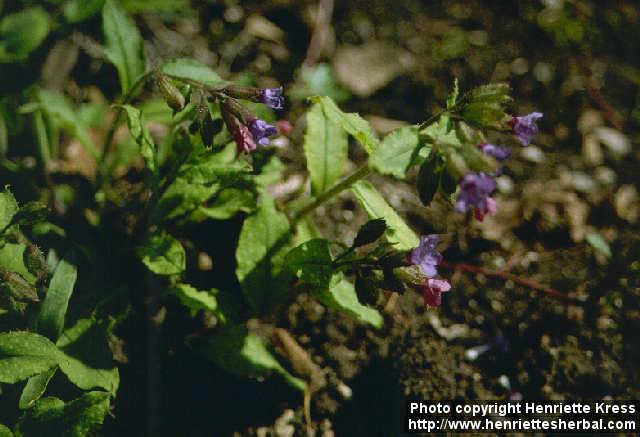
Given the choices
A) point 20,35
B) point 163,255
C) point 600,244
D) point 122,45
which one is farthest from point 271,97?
point 600,244

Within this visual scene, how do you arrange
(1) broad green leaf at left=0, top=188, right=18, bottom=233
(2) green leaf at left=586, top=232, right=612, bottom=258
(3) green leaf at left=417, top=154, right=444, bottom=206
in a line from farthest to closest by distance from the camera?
(2) green leaf at left=586, top=232, right=612, bottom=258, (1) broad green leaf at left=0, top=188, right=18, bottom=233, (3) green leaf at left=417, top=154, right=444, bottom=206

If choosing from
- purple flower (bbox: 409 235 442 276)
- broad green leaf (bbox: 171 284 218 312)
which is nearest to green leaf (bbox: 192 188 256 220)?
broad green leaf (bbox: 171 284 218 312)

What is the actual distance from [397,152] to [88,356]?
106 cm

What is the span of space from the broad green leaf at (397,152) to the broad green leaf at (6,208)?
100 cm

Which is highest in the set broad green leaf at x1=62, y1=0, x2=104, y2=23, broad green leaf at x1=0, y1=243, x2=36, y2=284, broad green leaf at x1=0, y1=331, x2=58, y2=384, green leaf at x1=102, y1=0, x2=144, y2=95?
broad green leaf at x1=62, y1=0, x2=104, y2=23

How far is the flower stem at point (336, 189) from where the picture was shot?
1867 mm

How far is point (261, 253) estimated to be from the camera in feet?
6.70

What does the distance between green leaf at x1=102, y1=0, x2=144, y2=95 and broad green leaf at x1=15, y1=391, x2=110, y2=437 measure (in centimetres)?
102

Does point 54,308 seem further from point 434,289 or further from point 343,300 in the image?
point 434,289

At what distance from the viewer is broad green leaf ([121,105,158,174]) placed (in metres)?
1.80

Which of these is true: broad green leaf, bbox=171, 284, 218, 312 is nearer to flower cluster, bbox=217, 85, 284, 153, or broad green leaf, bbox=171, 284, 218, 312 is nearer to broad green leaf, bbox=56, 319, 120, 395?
broad green leaf, bbox=56, 319, 120, 395

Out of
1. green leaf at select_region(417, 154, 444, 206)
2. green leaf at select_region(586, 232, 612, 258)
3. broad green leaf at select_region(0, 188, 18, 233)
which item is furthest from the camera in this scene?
green leaf at select_region(586, 232, 612, 258)

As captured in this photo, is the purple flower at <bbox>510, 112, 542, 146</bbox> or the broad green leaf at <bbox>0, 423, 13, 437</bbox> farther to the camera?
the purple flower at <bbox>510, 112, 542, 146</bbox>

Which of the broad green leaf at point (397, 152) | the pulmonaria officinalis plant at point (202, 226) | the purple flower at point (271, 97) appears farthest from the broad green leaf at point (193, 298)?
the broad green leaf at point (397, 152)
